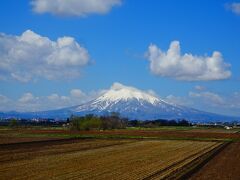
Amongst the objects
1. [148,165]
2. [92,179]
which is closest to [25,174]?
[92,179]

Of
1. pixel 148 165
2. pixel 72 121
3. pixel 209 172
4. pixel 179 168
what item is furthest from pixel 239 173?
pixel 72 121

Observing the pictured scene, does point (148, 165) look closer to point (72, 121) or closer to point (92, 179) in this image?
point (92, 179)

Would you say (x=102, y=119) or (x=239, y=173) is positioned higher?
(x=102, y=119)

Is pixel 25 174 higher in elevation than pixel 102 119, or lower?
lower

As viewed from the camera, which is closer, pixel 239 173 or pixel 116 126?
pixel 239 173

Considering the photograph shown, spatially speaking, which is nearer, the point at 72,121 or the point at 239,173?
the point at 239,173

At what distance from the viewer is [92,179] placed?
2425cm

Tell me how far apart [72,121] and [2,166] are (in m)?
134

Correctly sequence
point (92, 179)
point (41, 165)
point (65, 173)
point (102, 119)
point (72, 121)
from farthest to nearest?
point (102, 119), point (72, 121), point (41, 165), point (65, 173), point (92, 179)

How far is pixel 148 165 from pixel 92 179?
915 centimetres

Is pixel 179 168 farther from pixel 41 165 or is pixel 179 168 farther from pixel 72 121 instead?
pixel 72 121

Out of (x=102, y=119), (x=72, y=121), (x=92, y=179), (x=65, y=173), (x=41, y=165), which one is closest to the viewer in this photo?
(x=92, y=179)

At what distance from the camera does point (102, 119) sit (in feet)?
577

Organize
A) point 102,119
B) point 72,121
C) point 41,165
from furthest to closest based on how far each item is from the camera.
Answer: point 102,119 → point 72,121 → point 41,165
